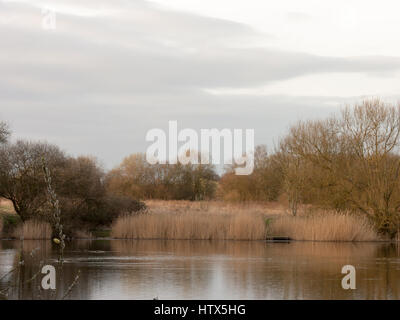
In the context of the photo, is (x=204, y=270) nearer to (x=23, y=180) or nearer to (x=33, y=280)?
(x=33, y=280)

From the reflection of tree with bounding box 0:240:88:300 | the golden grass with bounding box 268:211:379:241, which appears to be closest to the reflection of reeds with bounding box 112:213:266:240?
the golden grass with bounding box 268:211:379:241

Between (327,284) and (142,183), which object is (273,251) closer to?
(327,284)

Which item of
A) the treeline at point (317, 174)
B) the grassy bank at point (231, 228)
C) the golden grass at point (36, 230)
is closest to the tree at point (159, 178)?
the treeline at point (317, 174)

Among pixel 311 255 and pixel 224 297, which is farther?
pixel 311 255

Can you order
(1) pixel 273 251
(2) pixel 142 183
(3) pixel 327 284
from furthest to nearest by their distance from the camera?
(2) pixel 142 183
(1) pixel 273 251
(3) pixel 327 284

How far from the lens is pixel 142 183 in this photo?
5194 centimetres

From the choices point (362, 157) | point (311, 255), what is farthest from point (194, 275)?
point (362, 157)

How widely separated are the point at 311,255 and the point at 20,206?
474 inches

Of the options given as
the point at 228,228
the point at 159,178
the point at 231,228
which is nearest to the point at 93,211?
the point at 228,228

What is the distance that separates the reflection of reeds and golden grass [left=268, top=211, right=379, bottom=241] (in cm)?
114

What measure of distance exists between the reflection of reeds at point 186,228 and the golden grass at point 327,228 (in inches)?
44.7

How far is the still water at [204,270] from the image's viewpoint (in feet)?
37.7

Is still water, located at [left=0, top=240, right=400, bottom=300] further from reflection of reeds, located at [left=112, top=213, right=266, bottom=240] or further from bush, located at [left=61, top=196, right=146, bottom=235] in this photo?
bush, located at [left=61, top=196, right=146, bottom=235]

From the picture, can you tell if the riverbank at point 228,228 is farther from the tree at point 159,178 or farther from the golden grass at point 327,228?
the tree at point 159,178
